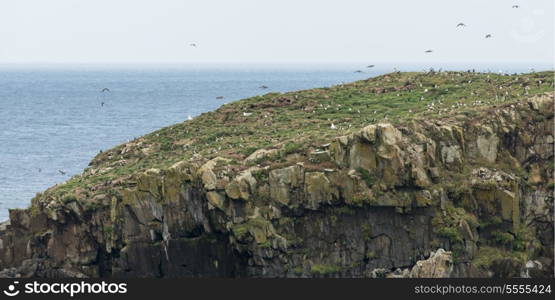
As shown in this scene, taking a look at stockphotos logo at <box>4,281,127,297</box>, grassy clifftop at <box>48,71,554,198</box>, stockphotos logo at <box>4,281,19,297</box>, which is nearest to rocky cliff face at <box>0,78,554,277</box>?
grassy clifftop at <box>48,71,554,198</box>

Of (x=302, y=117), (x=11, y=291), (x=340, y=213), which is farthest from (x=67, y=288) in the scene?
(x=302, y=117)

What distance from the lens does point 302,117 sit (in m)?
85.6

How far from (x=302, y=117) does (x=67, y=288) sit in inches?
1501

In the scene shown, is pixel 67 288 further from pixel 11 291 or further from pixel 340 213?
pixel 340 213

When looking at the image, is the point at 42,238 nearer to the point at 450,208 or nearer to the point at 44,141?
the point at 450,208

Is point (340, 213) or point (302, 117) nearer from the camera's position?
point (340, 213)

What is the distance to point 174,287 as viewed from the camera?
51.4 m

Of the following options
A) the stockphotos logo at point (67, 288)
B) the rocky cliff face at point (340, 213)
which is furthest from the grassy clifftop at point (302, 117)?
the stockphotos logo at point (67, 288)

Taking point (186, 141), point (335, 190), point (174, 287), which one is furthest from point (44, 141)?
point (174, 287)

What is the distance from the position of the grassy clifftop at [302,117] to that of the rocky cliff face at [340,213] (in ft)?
9.52

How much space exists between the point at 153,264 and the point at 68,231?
6.99 metres

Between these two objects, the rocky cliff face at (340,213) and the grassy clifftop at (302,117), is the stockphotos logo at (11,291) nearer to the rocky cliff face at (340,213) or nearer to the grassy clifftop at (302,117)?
the rocky cliff face at (340,213)

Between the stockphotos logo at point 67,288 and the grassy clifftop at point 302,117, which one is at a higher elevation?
the grassy clifftop at point 302,117

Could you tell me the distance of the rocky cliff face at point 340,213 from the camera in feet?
211
